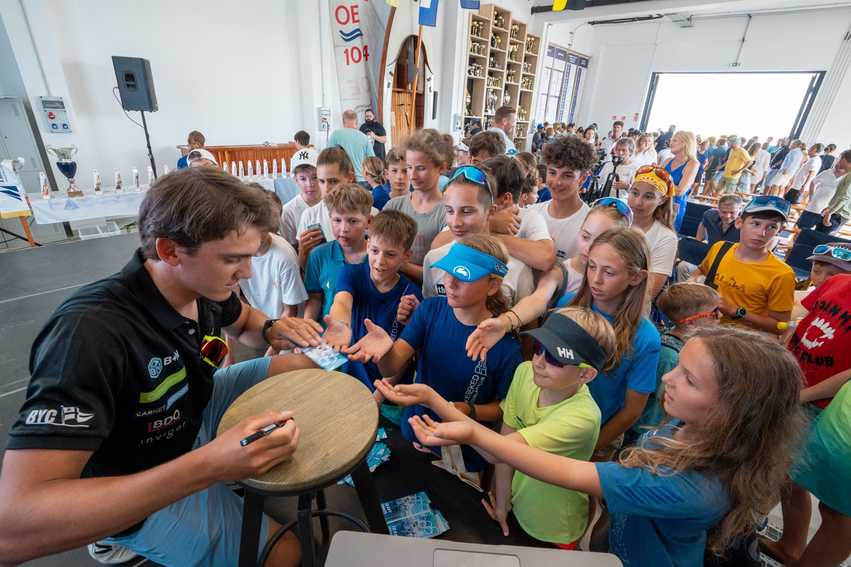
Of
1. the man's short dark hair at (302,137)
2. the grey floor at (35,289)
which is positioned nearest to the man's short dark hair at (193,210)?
the grey floor at (35,289)

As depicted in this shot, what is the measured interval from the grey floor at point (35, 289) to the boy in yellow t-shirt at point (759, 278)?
3.48 meters

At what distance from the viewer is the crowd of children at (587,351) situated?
0.98m

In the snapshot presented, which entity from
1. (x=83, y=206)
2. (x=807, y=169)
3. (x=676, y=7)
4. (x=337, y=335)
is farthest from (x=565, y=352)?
(x=807, y=169)

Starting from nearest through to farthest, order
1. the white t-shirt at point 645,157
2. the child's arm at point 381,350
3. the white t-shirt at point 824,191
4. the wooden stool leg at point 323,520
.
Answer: the child's arm at point 381,350 → the wooden stool leg at point 323,520 → the white t-shirt at point 824,191 → the white t-shirt at point 645,157

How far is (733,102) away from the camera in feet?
41.4

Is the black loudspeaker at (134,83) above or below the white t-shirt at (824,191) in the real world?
above

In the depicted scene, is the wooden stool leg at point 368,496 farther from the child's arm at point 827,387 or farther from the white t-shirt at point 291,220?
the white t-shirt at point 291,220

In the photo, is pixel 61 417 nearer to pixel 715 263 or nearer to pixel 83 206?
pixel 715 263

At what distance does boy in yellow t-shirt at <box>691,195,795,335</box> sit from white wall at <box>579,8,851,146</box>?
13.5 meters

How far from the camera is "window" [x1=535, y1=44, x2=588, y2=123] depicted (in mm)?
12844

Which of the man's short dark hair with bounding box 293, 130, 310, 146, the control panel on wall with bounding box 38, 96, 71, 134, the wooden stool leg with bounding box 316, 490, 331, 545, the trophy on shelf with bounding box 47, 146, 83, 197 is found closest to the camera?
the wooden stool leg with bounding box 316, 490, 331, 545

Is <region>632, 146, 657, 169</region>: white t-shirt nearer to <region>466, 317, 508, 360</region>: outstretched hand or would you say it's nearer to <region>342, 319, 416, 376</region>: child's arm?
<region>466, 317, 508, 360</region>: outstretched hand

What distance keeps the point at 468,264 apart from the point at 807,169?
11.4 metres

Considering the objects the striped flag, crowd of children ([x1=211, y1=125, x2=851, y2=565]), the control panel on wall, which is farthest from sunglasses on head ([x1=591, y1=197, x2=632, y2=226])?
the control panel on wall
